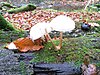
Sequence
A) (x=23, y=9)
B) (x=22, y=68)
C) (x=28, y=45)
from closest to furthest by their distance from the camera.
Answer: (x=22, y=68) → (x=28, y=45) → (x=23, y=9)

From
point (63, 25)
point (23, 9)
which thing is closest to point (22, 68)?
point (63, 25)

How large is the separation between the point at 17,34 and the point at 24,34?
0.12 m

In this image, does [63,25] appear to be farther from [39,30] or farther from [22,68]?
[22,68]

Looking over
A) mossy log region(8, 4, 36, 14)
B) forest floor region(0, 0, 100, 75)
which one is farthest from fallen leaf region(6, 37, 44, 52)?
mossy log region(8, 4, 36, 14)

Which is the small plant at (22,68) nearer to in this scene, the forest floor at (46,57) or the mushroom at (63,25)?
the forest floor at (46,57)

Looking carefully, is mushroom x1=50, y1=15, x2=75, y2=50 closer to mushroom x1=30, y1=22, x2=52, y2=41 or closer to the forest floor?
mushroom x1=30, y1=22, x2=52, y2=41

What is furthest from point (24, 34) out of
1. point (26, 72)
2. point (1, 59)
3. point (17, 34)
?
point (26, 72)

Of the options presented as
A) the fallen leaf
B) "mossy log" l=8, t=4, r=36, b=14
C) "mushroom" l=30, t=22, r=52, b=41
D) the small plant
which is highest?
"mushroom" l=30, t=22, r=52, b=41

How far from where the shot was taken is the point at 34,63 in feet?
8.36

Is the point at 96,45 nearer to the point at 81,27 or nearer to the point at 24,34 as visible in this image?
the point at 24,34

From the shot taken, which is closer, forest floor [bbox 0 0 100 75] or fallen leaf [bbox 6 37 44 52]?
forest floor [bbox 0 0 100 75]

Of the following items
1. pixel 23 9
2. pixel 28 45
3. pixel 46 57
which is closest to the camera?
pixel 46 57

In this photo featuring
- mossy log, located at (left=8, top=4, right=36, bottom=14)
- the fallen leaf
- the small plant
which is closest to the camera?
the small plant

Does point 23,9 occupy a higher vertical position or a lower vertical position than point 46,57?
lower
